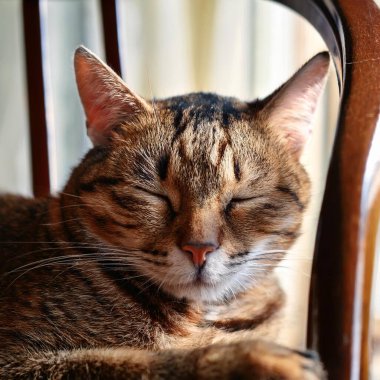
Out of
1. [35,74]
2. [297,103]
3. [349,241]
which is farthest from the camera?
[35,74]

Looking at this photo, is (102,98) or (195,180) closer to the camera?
(195,180)

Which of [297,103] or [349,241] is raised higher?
[297,103]

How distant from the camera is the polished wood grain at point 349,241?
437mm

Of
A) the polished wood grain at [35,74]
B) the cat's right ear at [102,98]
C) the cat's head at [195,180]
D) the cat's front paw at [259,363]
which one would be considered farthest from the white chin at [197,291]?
Result: the polished wood grain at [35,74]

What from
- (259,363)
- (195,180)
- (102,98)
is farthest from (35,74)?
(259,363)

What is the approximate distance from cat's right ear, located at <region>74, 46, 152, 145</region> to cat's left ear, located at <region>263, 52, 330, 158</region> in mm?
180

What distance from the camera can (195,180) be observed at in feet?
2.35

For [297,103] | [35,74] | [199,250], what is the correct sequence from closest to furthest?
[199,250] → [297,103] → [35,74]

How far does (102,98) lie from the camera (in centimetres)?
82

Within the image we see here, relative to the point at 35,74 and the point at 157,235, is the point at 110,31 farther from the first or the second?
the point at 157,235

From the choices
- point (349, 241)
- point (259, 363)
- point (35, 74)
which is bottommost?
point (259, 363)

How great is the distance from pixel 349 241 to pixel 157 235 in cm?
32

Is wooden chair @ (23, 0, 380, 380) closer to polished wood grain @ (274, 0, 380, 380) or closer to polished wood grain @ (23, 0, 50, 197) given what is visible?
polished wood grain @ (274, 0, 380, 380)

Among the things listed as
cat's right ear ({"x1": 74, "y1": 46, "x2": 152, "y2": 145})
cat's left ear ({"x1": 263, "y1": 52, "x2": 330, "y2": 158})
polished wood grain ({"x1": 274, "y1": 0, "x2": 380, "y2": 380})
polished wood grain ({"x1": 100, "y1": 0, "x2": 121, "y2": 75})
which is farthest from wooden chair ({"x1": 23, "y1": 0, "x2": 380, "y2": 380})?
polished wood grain ({"x1": 100, "y1": 0, "x2": 121, "y2": 75})
